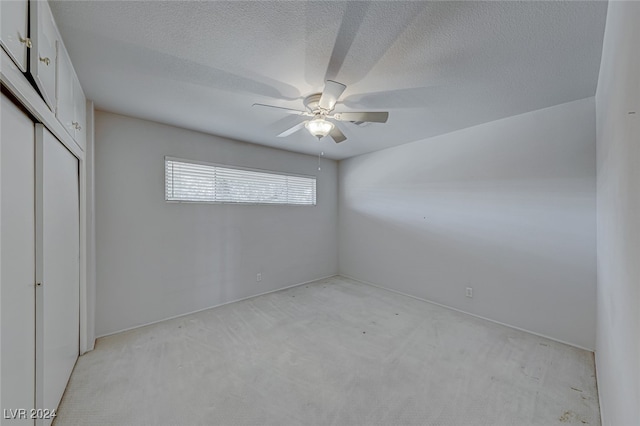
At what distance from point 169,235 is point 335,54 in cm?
266

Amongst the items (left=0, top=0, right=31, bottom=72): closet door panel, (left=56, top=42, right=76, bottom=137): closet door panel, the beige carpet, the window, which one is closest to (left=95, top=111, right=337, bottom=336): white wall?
the window

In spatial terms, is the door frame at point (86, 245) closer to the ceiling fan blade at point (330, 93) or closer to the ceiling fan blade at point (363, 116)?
the ceiling fan blade at point (330, 93)

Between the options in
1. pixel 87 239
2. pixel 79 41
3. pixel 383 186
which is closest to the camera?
pixel 79 41

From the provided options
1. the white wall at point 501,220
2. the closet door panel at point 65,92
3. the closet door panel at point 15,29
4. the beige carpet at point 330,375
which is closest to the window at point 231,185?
the closet door panel at point 65,92

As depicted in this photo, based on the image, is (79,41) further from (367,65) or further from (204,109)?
(367,65)

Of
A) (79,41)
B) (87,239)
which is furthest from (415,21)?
(87,239)

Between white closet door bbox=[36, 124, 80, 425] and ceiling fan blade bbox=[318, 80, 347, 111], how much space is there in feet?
5.42

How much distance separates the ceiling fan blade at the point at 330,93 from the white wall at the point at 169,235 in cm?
204

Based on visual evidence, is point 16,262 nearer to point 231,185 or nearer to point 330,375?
point 330,375

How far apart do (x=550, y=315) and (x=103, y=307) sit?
14.9 feet

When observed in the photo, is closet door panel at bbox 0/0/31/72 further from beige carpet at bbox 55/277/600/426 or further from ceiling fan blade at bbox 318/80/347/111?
beige carpet at bbox 55/277/600/426

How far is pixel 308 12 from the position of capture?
4.25 ft

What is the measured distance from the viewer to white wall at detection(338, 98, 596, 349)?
231cm

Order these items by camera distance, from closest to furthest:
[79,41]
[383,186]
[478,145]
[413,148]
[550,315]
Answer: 1. [79,41]
2. [550,315]
3. [478,145]
4. [413,148]
5. [383,186]
